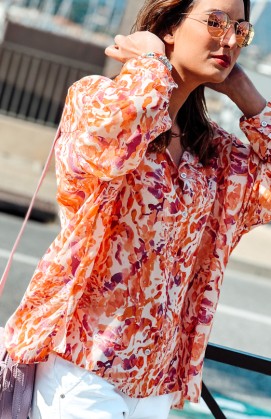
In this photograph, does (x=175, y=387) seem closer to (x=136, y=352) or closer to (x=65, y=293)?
(x=136, y=352)

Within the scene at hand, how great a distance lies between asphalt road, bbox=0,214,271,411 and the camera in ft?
23.4

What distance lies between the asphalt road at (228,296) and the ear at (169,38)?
13.1 feet

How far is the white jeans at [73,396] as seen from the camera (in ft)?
6.15

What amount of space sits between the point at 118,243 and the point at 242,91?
0.61 m

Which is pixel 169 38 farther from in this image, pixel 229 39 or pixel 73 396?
pixel 73 396

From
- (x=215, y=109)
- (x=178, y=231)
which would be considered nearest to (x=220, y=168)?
(x=178, y=231)

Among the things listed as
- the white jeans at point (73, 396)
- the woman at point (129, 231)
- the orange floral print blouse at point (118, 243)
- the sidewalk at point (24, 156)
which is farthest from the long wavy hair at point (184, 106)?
the sidewalk at point (24, 156)

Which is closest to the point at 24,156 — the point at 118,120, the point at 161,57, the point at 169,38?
the point at 169,38

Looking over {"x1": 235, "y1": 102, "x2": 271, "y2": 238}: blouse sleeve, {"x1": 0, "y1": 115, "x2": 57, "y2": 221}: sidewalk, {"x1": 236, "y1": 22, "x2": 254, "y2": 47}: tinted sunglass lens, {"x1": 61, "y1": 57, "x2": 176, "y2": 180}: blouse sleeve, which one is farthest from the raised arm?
{"x1": 0, "y1": 115, "x2": 57, "y2": 221}: sidewalk

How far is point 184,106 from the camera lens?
2.19 metres

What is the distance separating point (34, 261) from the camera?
838 cm

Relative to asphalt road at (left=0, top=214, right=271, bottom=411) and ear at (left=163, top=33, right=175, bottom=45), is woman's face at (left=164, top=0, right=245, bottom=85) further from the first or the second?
asphalt road at (left=0, top=214, right=271, bottom=411)

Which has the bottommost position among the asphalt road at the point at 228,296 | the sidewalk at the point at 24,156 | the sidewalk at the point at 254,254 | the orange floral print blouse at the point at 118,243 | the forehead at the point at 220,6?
the sidewalk at the point at 24,156

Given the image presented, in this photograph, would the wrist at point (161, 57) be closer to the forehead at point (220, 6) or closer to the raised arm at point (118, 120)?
the raised arm at point (118, 120)
